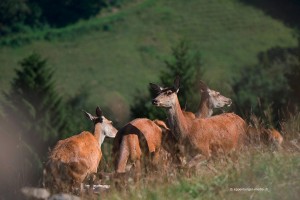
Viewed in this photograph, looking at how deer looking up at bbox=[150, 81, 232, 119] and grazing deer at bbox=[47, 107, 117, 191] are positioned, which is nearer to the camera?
grazing deer at bbox=[47, 107, 117, 191]

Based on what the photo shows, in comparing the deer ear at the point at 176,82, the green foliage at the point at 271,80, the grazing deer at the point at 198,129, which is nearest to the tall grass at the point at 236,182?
the grazing deer at the point at 198,129

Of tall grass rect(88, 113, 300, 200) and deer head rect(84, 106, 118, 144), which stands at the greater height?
tall grass rect(88, 113, 300, 200)

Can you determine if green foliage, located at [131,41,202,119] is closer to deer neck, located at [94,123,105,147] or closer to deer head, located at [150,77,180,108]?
deer neck, located at [94,123,105,147]

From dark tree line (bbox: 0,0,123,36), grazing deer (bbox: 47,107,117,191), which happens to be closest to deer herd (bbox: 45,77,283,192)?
grazing deer (bbox: 47,107,117,191)

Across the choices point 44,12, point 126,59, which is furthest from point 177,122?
point 44,12

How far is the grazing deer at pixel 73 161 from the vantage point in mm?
17266

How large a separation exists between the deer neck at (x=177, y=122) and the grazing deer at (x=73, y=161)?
4.88ft

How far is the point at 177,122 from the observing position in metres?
18.0

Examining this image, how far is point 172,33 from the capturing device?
4830 inches

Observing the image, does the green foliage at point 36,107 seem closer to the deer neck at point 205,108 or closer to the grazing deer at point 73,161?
the deer neck at point 205,108

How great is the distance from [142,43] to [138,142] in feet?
333

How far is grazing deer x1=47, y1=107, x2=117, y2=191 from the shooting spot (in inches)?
680

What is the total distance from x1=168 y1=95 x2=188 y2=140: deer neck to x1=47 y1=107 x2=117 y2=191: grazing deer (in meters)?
1.49

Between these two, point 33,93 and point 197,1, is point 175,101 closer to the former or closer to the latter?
point 33,93
